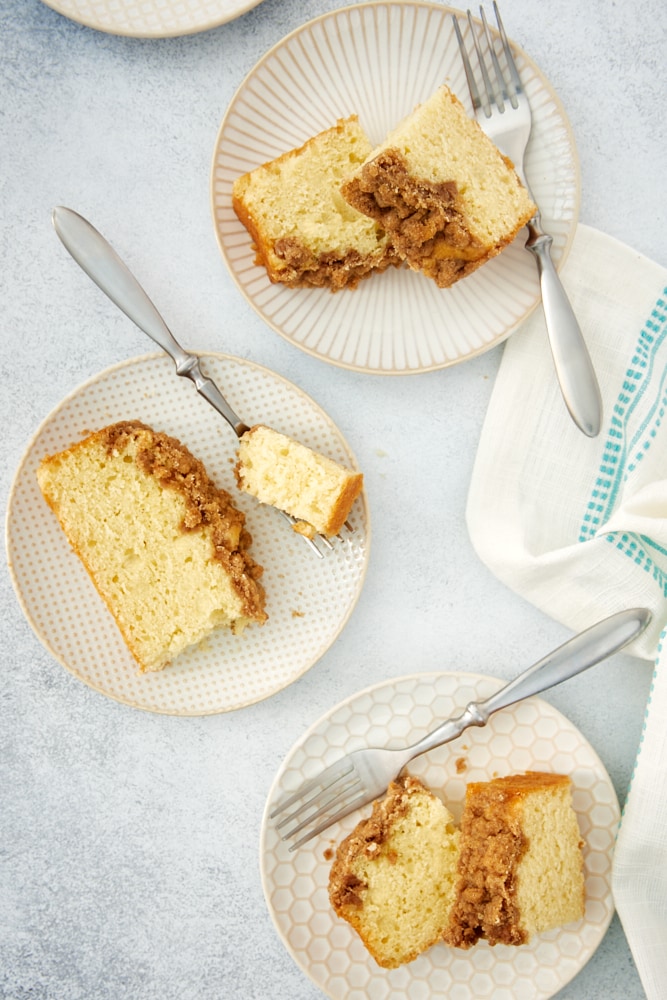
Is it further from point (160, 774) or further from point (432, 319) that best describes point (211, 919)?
point (432, 319)

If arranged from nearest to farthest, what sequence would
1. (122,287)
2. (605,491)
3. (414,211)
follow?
(414,211) < (122,287) < (605,491)

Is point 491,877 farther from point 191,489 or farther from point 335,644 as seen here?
point 191,489

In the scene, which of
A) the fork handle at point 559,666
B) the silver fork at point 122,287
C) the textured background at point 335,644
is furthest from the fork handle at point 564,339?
the silver fork at point 122,287

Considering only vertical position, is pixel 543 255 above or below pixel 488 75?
below

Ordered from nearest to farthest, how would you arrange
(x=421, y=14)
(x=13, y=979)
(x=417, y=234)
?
(x=417, y=234) < (x=421, y=14) < (x=13, y=979)

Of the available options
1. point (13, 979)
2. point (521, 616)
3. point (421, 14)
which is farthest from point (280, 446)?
point (13, 979)

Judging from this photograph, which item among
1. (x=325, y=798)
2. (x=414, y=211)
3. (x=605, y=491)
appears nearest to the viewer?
(x=414, y=211)

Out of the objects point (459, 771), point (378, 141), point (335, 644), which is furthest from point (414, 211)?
point (459, 771)
